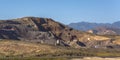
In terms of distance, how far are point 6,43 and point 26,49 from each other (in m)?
11.8

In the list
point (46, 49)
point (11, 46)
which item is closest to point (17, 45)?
point (11, 46)

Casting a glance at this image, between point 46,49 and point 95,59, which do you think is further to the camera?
point 46,49

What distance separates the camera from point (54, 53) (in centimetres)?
16250

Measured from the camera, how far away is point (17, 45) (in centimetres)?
16588

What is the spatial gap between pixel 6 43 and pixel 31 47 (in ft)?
41.2

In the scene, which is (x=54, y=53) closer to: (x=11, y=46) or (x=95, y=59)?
(x=11, y=46)

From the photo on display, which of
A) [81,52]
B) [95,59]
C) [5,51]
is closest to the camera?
[95,59]

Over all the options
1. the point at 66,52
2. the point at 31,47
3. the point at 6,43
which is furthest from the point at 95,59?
the point at 6,43

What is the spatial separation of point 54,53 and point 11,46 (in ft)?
64.9

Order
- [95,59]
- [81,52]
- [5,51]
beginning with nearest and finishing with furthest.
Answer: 1. [95,59]
2. [5,51]
3. [81,52]

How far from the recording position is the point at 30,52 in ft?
532

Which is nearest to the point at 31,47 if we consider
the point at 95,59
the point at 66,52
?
the point at 66,52

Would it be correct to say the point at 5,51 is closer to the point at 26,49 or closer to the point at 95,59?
the point at 26,49

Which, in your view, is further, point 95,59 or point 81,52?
point 81,52
